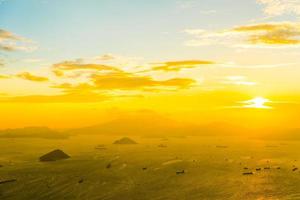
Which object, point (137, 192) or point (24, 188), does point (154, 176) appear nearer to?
point (137, 192)

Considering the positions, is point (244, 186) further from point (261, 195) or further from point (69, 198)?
point (69, 198)

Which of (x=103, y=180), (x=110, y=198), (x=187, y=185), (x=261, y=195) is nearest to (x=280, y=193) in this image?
(x=261, y=195)

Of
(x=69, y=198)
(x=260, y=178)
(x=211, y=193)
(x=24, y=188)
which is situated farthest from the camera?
(x=260, y=178)

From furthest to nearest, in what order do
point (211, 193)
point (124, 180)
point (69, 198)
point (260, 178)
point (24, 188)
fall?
point (260, 178), point (124, 180), point (24, 188), point (211, 193), point (69, 198)

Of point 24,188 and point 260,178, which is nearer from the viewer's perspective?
point 24,188

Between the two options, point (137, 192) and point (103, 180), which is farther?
point (103, 180)

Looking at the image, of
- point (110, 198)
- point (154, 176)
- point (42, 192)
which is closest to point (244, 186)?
point (154, 176)

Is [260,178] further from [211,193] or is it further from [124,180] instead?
[124,180]

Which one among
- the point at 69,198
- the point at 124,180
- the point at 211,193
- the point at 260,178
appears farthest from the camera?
the point at 260,178
